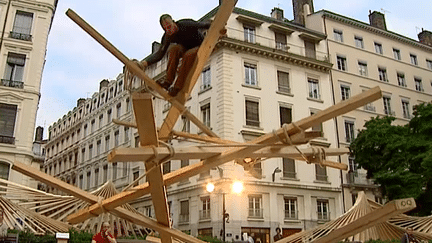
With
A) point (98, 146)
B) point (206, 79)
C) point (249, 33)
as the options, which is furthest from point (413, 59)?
point (98, 146)

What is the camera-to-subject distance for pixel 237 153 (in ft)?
11.4

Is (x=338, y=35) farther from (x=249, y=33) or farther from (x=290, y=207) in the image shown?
(x=290, y=207)

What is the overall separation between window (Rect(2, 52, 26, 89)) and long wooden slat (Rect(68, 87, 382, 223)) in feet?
82.1

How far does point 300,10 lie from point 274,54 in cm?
941

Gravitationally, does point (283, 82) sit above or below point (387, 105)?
below

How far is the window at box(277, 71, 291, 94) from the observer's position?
30719 mm

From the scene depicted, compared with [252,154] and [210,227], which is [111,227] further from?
[210,227]

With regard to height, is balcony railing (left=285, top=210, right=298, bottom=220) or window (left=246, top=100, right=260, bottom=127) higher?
window (left=246, top=100, right=260, bottom=127)

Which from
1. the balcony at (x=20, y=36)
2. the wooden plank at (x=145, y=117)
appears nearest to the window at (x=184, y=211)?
the balcony at (x=20, y=36)

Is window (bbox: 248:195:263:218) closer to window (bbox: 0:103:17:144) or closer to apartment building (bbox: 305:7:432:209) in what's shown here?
apartment building (bbox: 305:7:432:209)

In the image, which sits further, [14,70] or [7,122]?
[14,70]

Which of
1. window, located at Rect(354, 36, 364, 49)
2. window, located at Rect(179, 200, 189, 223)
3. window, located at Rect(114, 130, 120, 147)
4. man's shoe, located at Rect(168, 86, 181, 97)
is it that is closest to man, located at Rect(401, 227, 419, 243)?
man's shoe, located at Rect(168, 86, 181, 97)

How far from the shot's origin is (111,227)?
5.83 metres

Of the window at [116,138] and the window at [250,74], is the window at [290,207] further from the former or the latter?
the window at [116,138]
